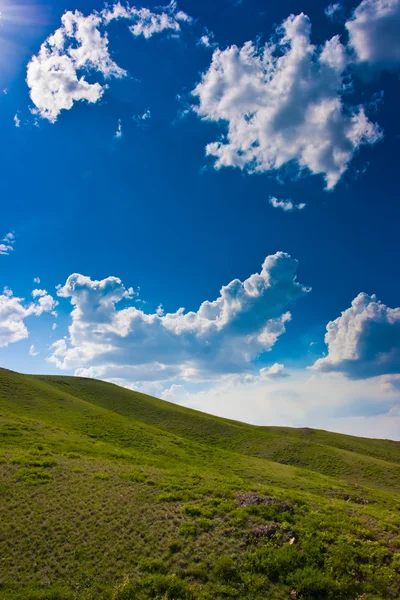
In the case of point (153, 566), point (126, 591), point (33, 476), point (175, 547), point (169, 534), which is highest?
point (33, 476)

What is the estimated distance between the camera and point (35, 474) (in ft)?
87.6

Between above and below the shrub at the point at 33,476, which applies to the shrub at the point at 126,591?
below

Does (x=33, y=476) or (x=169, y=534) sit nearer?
(x=169, y=534)

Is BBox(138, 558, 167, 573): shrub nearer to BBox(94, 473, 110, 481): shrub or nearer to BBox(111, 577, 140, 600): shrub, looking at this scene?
BBox(111, 577, 140, 600): shrub

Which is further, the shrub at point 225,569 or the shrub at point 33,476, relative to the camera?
the shrub at point 33,476

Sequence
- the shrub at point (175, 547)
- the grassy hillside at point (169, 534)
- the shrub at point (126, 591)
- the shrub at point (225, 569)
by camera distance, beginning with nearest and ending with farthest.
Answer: the shrub at point (126, 591)
the grassy hillside at point (169, 534)
the shrub at point (225, 569)
the shrub at point (175, 547)

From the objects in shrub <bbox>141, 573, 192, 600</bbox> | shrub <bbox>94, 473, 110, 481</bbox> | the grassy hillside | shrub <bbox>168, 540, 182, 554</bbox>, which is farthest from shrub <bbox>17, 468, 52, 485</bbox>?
shrub <bbox>141, 573, 192, 600</bbox>

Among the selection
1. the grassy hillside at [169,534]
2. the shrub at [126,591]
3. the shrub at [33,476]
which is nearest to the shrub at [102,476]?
the grassy hillside at [169,534]

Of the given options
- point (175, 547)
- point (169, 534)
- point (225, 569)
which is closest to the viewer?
point (225, 569)

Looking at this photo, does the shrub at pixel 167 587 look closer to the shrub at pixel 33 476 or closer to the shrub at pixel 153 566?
the shrub at pixel 153 566

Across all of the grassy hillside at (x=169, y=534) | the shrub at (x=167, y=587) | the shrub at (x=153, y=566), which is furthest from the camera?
the shrub at (x=153, y=566)

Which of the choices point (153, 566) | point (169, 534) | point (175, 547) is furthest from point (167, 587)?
Result: point (169, 534)

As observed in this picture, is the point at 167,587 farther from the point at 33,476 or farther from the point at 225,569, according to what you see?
the point at 33,476

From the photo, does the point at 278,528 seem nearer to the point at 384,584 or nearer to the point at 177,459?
the point at 384,584
